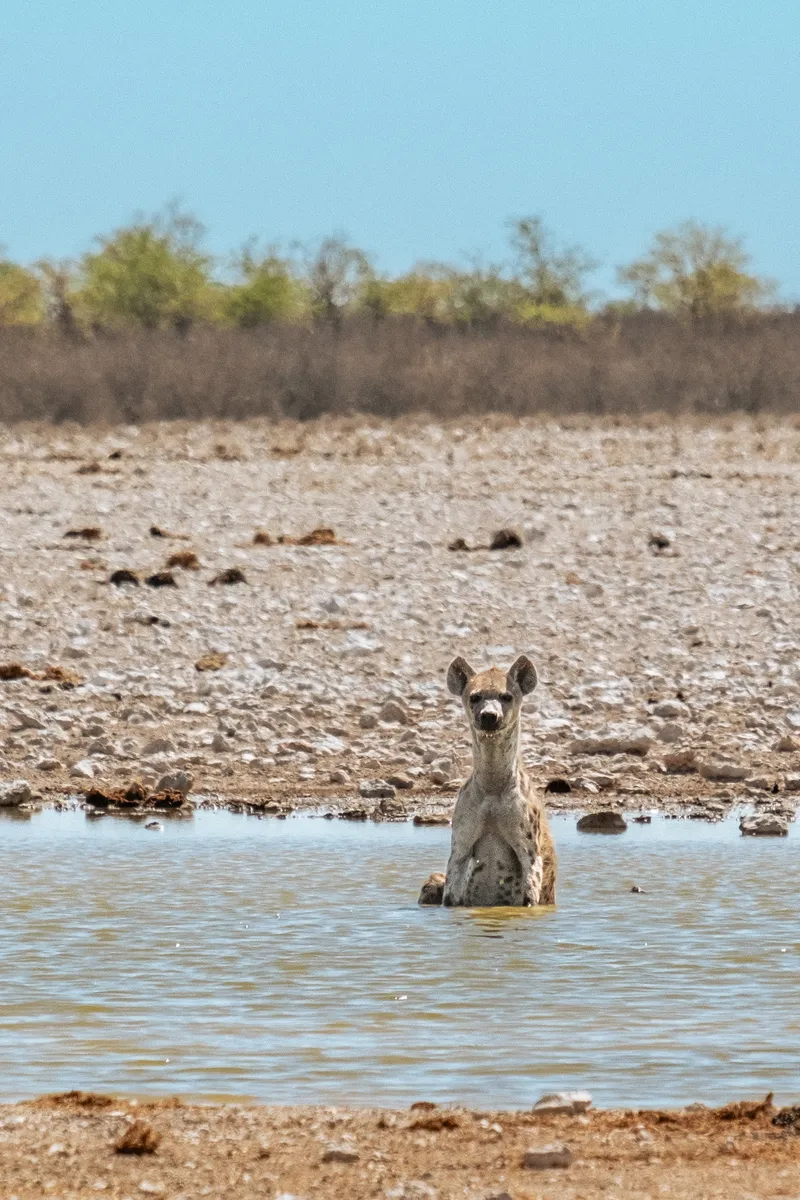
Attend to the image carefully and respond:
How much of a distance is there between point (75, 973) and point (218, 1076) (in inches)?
61.2

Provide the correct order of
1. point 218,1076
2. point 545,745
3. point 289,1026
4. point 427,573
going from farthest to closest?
point 427,573 → point 545,745 → point 289,1026 → point 218,1076

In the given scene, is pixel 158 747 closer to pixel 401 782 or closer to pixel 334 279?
pixel 401 782

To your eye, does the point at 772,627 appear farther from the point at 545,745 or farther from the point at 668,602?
the point at 545,745

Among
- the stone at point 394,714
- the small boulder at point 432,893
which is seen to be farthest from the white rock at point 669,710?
the small boulder at point 432,893

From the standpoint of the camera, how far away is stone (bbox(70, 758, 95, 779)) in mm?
12258

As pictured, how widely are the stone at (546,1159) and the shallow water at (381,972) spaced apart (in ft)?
2.30

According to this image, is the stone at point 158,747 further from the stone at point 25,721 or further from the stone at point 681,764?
the stone at point 681,764

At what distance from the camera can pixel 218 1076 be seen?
5.75 metres

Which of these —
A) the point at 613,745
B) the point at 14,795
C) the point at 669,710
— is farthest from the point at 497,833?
the point at 669,710

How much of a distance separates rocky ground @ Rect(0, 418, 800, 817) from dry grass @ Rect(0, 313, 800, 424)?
623 cm

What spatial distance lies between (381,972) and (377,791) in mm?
4606

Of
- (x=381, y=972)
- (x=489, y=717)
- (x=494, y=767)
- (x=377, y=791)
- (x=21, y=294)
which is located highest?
(x=21, y=294)

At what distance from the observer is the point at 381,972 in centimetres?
725

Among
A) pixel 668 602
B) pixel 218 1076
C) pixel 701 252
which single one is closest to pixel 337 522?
pixel 668 602
